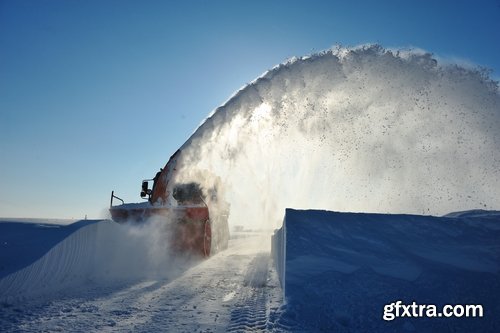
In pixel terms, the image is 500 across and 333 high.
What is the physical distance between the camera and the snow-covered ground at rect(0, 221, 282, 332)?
4859 millimetres

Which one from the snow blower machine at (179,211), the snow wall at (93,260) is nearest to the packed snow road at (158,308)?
the snow wall at (93,260)

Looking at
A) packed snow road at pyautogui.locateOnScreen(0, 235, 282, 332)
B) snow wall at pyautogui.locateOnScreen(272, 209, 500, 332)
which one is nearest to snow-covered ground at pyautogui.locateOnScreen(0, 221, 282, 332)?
packed snow road at pyautogui.locateOnScreen(0, 235, 282, 332)

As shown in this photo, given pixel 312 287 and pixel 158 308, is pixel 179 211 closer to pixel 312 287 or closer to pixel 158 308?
pixel 158 308

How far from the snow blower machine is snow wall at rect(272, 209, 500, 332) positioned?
6.35 m

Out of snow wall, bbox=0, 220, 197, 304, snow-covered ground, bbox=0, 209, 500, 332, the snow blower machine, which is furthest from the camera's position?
the snow blower machine

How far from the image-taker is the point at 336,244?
5.81 m

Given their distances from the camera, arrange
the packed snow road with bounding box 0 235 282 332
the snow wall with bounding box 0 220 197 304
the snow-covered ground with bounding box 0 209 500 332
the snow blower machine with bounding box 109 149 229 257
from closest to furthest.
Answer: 1. the packed snow road with bounding box 0 235 282 332
2. the snow-covered ground with bounding box 0 209 500 332
3. the snow wall with bounding box 0 220 197 304
4. the snow blower machine with bounding box 109 149 229 257

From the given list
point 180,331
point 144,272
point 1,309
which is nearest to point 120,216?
point 144,272

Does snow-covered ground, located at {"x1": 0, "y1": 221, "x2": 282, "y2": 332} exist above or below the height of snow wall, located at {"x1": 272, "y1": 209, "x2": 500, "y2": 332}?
below

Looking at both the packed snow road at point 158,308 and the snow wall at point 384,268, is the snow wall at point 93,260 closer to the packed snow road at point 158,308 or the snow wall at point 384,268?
the packed snow road at point 158,308

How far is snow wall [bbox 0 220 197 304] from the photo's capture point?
6527mm

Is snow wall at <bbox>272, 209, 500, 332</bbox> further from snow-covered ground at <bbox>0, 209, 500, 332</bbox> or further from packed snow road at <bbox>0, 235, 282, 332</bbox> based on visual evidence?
packed snow road at <bbox>0, 235, 282, 332</bbox>

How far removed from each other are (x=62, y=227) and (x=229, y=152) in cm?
674

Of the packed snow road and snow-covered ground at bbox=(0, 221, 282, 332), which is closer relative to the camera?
the packed snow road
